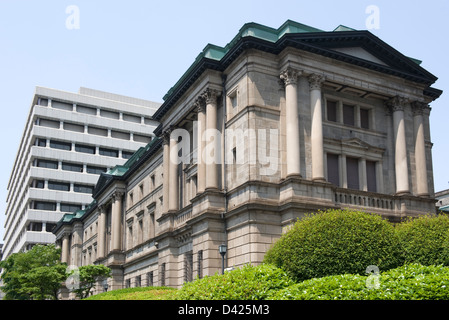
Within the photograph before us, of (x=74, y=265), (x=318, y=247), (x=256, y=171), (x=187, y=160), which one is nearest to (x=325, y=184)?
(x=256, y=171)

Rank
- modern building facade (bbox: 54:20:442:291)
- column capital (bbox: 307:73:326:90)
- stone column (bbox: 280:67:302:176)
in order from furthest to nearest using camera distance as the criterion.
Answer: column capital (bbox: 307:73:326:90), modern building facade (bbox: 54:20:442:291), stone column (bbox: 280:67:302:176)

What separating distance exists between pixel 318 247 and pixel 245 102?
42.4 feet

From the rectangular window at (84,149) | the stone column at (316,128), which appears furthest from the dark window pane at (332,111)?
the rectangular window at (84,149)

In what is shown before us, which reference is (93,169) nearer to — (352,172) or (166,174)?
(166,174)

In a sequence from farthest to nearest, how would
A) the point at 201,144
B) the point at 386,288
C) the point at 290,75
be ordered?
the point at 201,144 < the point at 290,75 < the point at 386,288

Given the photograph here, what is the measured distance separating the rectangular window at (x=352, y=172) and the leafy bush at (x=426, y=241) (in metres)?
9.86

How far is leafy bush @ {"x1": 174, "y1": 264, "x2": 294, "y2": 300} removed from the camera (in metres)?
17.8

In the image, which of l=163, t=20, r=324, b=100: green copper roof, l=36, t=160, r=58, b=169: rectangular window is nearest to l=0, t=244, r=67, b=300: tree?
l=163, t=20, r=324, b=100: green copper roof

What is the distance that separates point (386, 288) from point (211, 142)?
2225 cm

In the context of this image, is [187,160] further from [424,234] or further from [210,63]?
[424,234]

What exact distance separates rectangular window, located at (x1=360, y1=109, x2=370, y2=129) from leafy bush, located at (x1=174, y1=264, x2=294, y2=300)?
2017 centimetres

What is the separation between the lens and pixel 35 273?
182 feet

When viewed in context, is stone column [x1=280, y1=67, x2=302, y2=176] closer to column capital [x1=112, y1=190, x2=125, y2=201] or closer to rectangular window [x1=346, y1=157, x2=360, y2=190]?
rectangular window [x1=346, y1=157, x2=360, y2=190]

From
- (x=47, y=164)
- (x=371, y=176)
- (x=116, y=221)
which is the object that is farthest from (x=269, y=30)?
(x=47, y=164)
